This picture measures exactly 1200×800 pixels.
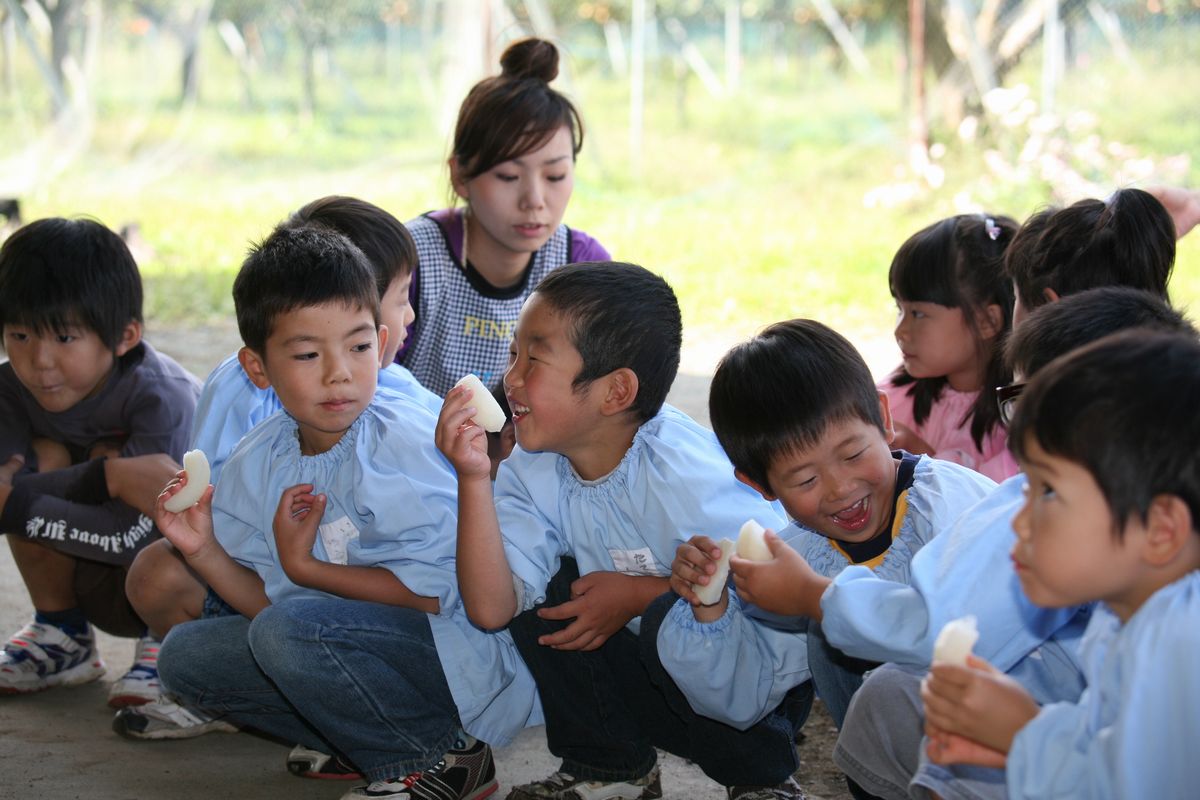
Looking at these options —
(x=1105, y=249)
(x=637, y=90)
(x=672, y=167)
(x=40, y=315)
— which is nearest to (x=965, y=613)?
(x=1105, y=249)

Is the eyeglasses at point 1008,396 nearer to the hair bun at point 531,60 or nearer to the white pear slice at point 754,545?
the white pear slice at point 754,545

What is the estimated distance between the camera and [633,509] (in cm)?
276

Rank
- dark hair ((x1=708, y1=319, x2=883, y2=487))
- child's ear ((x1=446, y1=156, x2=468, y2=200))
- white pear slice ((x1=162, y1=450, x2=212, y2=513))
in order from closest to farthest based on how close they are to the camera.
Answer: dark hair ((x1=708, y1=319, x2=883, y2=487)), white pear slice ((x1=162, y1=450, x2=212, y2=513)), child's ear ((x1=446, y1=156, x2=468, y2=200))

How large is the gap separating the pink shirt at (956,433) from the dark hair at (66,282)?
1.96 meters

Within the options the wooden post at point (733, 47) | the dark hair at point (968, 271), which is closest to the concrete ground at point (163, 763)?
the dark hair at point (968, 271)

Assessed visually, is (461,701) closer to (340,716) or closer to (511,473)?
(340,716)

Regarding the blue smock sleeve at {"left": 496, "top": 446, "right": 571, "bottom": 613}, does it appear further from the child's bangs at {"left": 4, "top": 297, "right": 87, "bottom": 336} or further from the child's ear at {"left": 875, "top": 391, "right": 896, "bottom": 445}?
the child's bangs at {"left": 4, "top": 297, "right": 87, "bottom": 336}

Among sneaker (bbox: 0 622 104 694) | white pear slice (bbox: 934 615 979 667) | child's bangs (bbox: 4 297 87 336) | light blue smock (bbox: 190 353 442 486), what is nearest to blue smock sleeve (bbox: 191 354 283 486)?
light blue smock (bbox: 190 353 442 486)

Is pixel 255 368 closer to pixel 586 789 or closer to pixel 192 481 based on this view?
pixel 192 481

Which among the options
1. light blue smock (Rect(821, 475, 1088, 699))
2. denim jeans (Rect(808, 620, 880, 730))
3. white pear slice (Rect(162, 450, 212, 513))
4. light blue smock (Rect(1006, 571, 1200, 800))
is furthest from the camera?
white pear slice (Rect(162, 450, 212, 513))

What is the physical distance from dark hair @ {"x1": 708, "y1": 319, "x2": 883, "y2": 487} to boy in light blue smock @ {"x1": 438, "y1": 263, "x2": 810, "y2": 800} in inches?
9.9

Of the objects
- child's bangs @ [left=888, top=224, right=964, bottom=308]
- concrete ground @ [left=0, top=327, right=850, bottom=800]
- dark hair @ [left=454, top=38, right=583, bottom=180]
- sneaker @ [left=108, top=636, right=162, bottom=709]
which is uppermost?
dark hair @ [left=454, top=38, right=583, bottom=180]

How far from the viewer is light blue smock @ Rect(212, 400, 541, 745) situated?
2746 mm

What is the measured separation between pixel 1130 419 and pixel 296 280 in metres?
1.76
